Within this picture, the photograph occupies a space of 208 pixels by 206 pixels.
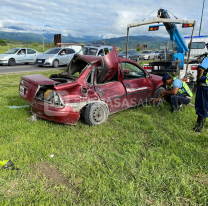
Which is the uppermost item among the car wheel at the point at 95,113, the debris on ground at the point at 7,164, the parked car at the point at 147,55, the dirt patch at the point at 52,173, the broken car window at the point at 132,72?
the parked car at the point at 147,55

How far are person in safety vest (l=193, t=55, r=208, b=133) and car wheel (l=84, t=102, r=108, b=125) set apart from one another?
1.98 metres

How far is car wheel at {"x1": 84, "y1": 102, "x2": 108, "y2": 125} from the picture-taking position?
4027 mm

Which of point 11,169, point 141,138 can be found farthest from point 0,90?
point 141,138

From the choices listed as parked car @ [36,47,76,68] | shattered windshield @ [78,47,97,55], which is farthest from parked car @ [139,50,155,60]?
shattered windshield @ [78,47,97,55]

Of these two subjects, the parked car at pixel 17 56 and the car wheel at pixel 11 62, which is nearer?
the parked car at pixel 17 56

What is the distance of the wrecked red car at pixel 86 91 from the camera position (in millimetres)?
3742

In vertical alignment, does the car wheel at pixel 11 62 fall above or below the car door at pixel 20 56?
below

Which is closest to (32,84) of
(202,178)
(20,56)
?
(202,178)

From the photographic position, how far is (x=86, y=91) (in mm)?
3996

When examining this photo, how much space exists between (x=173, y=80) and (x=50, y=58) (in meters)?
11.5

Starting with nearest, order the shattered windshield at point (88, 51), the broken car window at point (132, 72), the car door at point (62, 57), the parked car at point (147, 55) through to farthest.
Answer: the broken car window at point (132, 72)
the shattered windshield at point (88, 51)
the car door at point (62, 57)
the parked car at point (147, 55)

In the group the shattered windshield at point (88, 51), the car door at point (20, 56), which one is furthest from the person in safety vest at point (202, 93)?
the car door at point (20, 56)

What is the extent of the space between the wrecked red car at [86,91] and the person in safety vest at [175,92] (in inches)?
27.6

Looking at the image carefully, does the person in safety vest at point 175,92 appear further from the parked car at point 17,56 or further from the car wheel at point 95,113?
the parked car at point 17,56
